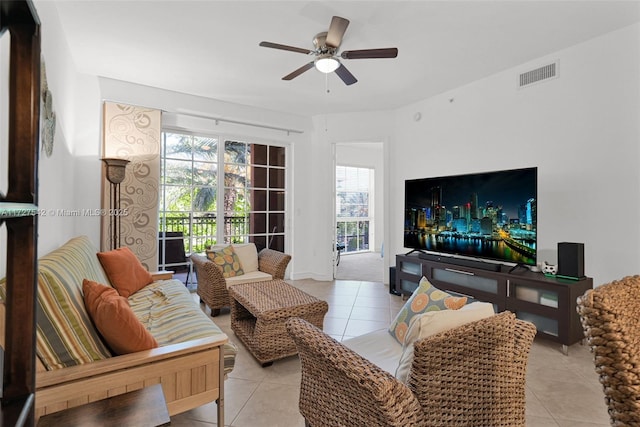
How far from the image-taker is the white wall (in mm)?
2639

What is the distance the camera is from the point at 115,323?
1.41m

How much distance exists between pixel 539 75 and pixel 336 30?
225cm

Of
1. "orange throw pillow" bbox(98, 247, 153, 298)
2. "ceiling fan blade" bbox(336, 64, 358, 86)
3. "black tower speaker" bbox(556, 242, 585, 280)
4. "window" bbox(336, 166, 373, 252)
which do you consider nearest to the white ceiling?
"ceiling fan blade" bbox(336, 64, 358, 86)

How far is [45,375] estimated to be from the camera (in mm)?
1229

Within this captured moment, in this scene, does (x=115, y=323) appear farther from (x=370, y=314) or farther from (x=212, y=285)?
(x=370, y=314)

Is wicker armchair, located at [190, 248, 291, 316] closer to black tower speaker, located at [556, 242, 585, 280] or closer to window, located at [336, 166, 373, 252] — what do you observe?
black tower speaker, located at [556, 242, 585, 280]

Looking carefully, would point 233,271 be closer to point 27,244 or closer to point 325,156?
point 325,156

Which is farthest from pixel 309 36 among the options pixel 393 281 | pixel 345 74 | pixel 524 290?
pixel 393 281

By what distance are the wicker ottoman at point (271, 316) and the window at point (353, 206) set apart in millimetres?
5136

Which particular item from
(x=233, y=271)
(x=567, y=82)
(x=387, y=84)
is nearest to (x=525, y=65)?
(x=567, y=82)

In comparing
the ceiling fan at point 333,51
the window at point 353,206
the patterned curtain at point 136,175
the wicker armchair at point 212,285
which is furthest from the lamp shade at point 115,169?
the window at point 353,206

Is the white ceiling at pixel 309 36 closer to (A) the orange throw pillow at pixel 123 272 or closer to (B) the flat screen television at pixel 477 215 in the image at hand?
(B) the flat screen television at pixel 477 215

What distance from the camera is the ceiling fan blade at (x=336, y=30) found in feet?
7.35

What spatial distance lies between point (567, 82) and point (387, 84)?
1785 mm
